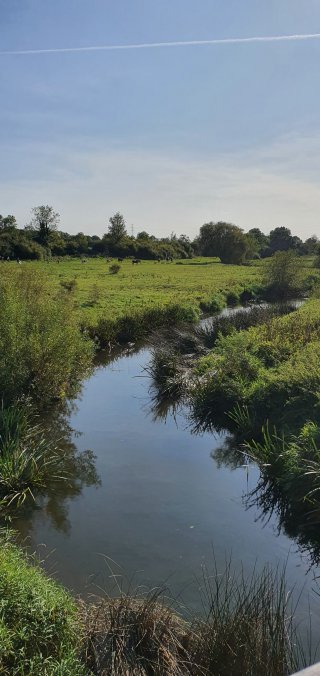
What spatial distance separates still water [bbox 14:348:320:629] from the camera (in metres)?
8.88

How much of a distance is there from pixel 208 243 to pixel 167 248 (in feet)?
35.1

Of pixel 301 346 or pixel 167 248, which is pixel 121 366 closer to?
pixel 301 346

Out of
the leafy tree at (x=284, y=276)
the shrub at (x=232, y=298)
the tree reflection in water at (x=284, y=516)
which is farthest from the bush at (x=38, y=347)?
the leafy tree at (x=284, y=276)

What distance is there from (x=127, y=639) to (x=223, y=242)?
95.2 m

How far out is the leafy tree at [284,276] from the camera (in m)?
48.8

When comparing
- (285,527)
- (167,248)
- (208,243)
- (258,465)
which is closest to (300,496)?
(285,527)

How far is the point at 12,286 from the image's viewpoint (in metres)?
17.3

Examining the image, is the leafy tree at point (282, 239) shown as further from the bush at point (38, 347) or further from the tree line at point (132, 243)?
the bush at point (38, 347)

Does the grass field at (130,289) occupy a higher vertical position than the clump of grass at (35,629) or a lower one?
higher

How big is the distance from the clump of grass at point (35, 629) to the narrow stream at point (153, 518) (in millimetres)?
1973

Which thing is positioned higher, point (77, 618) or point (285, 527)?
point (77, 618)

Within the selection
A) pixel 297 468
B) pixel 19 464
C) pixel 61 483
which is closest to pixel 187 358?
pixel 61 483

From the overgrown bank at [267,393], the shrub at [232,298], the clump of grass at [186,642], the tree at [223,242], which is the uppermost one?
the tree at [223,242]

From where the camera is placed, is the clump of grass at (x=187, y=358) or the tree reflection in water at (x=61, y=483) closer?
the tree reflection in water at (x=61, y=483)
